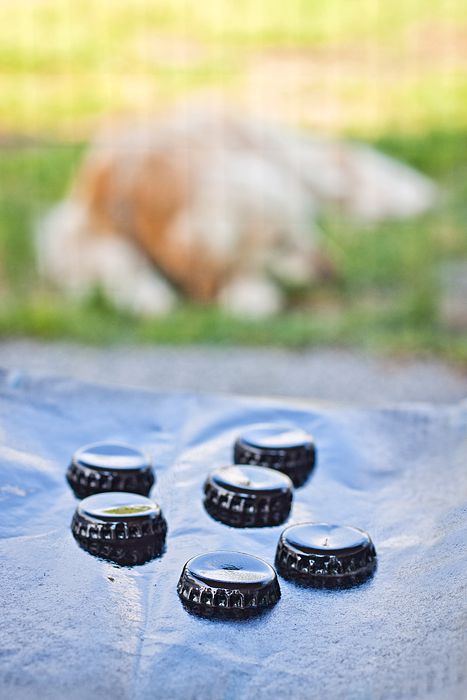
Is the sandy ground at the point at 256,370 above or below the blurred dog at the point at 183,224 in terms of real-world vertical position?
below

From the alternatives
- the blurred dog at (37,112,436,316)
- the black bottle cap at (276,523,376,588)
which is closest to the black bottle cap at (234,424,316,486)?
the black bottle cap at (276,523,376,588)

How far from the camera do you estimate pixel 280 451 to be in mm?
1121

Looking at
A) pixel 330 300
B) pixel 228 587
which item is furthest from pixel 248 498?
pixel 330 300

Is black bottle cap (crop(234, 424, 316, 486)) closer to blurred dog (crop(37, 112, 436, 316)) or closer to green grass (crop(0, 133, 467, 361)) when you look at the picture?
green grass (crop(0, 133, 467, 361))

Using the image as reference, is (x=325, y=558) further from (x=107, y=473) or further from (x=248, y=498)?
(x=107, y=473)

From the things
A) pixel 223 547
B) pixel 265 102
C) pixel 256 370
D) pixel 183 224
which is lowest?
pixel 256 370

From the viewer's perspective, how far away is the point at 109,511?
0.95m

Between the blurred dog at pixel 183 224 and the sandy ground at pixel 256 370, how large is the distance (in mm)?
458

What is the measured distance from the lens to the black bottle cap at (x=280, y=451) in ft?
3.66

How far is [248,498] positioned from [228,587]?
18 cm

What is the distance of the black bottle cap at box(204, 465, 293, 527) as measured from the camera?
1001 millimetres

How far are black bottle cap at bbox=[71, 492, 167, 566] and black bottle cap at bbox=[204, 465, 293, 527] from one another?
0.07 m

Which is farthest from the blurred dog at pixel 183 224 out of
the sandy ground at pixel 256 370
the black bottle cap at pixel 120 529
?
the black bottle cap at pixel 120 529

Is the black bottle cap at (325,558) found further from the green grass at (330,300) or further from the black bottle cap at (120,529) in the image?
the green grass at (330,300)
